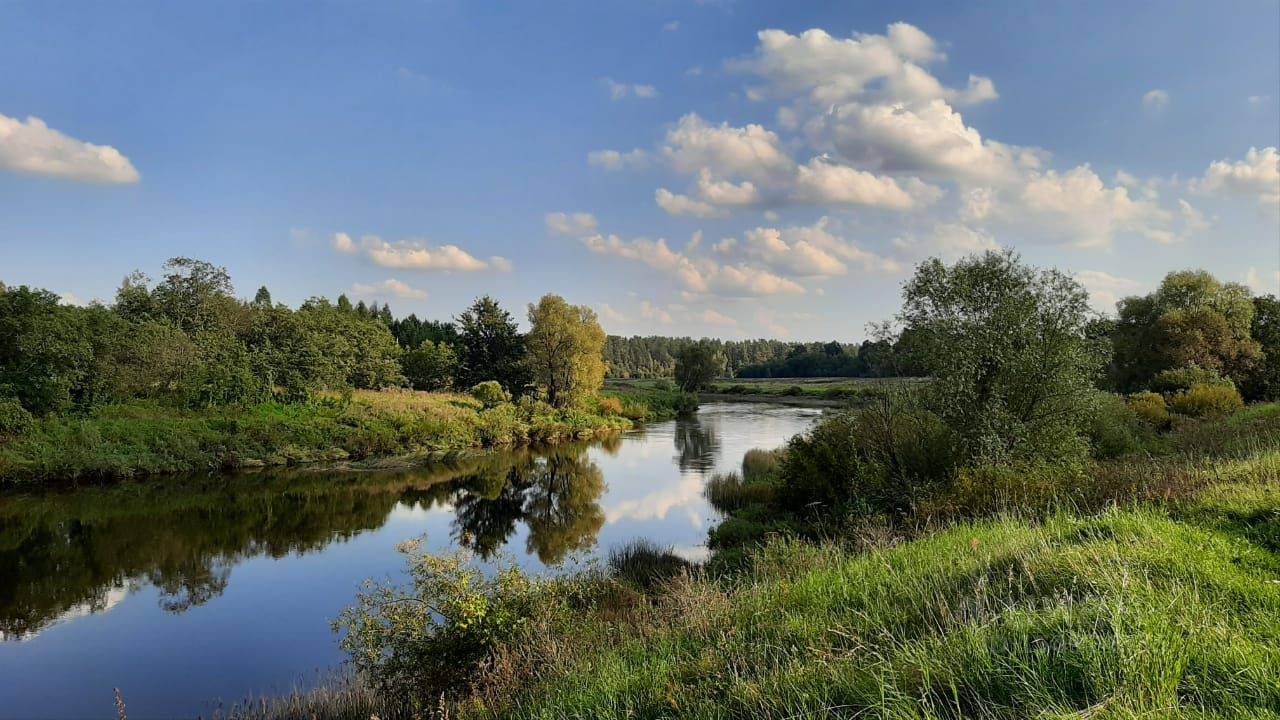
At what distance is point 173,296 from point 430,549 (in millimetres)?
45208

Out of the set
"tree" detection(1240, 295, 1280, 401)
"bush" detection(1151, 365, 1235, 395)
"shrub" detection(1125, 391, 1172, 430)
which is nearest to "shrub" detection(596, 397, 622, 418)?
"shrub" detection(1125, 391, 1172, 430)

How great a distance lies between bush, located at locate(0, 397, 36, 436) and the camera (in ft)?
77.5

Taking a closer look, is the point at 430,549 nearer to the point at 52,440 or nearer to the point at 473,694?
the point at 473,694

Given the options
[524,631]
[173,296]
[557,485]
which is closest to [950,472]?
[524,631]

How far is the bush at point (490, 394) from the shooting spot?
44.2m

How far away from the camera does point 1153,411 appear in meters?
24.8

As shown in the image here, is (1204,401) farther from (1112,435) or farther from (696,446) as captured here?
(696,446)

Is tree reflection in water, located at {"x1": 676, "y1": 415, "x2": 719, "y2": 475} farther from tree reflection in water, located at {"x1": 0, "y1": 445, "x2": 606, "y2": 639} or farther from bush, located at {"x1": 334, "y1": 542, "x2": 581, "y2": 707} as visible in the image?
bush, located at {"x1": 334, "y1": 542, "x2": 581, "y2": 707}

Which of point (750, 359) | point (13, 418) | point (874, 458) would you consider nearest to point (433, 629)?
point (874, 458)

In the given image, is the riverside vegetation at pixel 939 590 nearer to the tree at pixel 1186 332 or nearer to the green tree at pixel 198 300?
the tree at pixel 1186 332

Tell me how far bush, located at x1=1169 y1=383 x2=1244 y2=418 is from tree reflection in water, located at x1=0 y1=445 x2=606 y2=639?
933 inches

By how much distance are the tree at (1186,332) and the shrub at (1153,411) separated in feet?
32.1

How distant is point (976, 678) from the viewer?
363 cm

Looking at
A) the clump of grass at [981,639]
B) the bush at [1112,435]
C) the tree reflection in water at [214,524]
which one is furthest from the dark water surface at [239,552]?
the bush at [1112,435]
